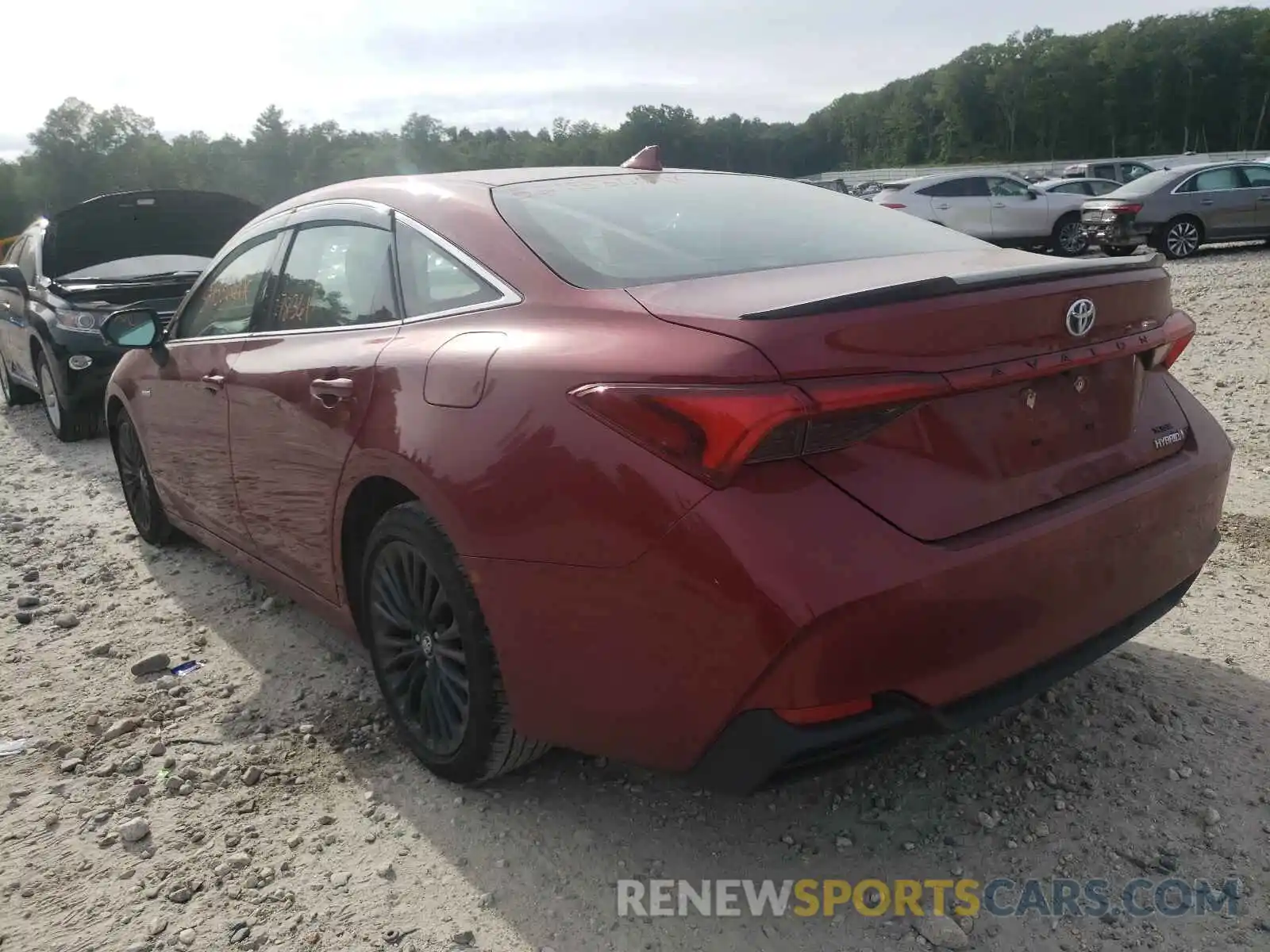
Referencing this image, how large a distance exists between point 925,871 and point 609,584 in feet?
3.21

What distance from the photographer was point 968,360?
191 cm

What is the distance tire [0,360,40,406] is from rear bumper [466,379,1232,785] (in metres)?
9.16

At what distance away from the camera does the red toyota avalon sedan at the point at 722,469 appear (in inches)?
70.4

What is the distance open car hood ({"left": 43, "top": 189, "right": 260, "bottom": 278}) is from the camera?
805 cm

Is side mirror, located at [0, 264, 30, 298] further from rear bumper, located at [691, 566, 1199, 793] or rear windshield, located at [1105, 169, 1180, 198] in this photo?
rear windshield, located at [1105, 169, 1180, 198]

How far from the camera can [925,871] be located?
2.20 metres

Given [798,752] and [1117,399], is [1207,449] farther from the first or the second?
[798,752]

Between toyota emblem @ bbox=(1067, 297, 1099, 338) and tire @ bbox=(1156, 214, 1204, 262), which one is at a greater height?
toyota emblem @ bbox=(1067, 297, 1099, 338)

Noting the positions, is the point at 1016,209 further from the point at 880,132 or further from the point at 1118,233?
the point at 880,132

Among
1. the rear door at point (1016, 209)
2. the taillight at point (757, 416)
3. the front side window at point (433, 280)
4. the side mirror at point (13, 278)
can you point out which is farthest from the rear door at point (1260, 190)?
the taillight at point (757, 416)

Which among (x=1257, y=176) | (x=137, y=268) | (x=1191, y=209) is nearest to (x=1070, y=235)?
(x=1191, y=209)

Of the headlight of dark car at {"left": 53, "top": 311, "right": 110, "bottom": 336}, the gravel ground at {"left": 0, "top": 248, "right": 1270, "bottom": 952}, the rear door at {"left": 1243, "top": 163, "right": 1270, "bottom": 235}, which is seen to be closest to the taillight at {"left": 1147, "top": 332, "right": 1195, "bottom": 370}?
the gravel ground at {"left": 0, "top": 248, "right": 1270, "bottom": 952}

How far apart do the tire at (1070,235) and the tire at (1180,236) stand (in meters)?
1.82

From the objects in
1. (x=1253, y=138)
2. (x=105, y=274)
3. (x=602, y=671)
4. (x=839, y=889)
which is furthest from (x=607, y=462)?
(x=1253, y=138)
